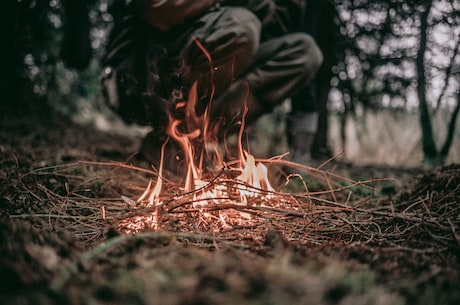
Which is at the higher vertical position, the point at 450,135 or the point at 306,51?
the point at 306,51

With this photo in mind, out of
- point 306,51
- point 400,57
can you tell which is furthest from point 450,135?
point 306,51

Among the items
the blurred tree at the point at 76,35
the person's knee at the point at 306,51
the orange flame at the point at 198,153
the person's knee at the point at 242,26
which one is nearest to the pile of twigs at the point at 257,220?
the orange flame at the point at 198,153

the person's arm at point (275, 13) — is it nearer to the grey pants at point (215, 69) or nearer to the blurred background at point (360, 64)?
the grey pants at point (215, 69)

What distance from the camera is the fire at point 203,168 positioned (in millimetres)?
1623

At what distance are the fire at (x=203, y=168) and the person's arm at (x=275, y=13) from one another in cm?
89

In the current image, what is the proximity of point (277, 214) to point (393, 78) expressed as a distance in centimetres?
363

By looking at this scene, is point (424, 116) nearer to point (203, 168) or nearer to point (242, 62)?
point (242, 62)

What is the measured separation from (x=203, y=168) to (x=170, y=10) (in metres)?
1.03

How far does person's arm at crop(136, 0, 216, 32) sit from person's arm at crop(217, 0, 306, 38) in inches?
9.4

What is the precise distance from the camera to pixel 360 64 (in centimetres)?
442

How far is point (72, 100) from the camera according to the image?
5676 millimetres

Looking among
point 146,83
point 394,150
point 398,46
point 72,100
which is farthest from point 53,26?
point 394,150

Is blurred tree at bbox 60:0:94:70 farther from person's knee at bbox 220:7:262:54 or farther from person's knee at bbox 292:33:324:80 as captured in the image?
person's knee at bbox 292:33:324:80

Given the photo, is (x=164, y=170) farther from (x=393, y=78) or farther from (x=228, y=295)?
(x=393, y=78)
